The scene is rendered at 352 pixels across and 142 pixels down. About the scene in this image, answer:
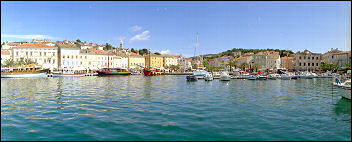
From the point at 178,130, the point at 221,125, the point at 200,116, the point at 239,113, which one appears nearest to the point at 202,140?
the point at 178,130

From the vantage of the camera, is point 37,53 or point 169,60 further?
point 169,60

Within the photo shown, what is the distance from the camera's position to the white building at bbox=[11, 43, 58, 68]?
80938mm

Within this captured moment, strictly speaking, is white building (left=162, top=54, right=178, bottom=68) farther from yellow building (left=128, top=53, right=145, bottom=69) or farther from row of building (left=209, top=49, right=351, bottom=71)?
row of building (left=209, top=49, right=351, bottom=71)

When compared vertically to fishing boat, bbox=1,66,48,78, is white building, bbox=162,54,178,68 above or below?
above

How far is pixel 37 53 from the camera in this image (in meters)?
83.5

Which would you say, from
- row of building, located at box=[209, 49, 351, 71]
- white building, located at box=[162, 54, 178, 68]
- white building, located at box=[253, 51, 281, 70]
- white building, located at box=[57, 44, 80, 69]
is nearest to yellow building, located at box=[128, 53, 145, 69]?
white building, located at box=[162, 54, 178, 68]

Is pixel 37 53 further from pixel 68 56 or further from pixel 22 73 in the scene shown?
pixel 22 73

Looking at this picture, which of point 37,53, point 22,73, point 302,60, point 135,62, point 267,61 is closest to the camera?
point 22,73

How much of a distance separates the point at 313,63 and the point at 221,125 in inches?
4139

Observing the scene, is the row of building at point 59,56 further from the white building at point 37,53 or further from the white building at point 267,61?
the white building at point 267,61

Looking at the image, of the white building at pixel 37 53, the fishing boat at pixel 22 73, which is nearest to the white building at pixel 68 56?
the white building at pixel 37 53

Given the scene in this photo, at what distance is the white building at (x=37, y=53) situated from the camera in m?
80.9

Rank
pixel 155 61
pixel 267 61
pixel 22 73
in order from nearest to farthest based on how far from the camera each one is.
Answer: pixel 22 73 → pixel 267 61 → pixel 155 61

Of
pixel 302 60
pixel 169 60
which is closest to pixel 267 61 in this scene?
pixel 302 60
